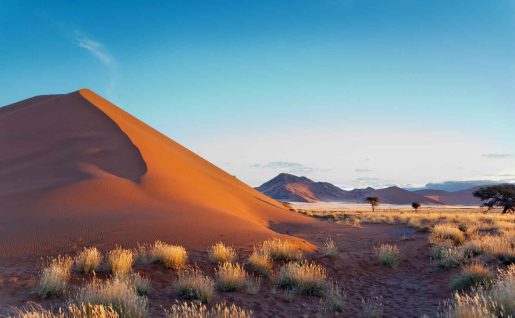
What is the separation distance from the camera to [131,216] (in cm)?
1808

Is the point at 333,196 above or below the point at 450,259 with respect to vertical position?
below

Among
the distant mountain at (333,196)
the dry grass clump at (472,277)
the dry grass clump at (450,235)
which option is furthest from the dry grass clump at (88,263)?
the distant mountain at (333,196)

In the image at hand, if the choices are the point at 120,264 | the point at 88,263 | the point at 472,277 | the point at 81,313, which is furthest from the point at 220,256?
the point at 472,277

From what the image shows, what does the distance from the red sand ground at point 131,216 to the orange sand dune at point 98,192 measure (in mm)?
71

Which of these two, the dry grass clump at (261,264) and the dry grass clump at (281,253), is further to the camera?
the dry grass clump at (281,253)

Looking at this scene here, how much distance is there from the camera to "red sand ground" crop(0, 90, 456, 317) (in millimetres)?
10203

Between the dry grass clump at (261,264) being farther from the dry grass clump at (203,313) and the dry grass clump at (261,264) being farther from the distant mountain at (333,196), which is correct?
the distant mountain at (333,196)

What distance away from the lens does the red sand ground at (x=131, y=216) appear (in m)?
10.2

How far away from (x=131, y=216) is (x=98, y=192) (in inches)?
171

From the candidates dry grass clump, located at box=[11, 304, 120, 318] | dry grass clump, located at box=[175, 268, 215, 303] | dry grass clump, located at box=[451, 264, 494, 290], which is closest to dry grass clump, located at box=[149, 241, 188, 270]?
Result: dry grass clump, located at box=[175, 268, 215, 303]

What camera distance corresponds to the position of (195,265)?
11945mm

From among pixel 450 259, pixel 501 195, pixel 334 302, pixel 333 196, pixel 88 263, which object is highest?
pixel 501 195

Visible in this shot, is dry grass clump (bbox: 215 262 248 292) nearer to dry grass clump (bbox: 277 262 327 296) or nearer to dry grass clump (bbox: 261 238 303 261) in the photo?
dry grass clump (bbox: 277 262 327 296)

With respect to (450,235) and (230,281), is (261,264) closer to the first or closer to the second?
(230,281)
